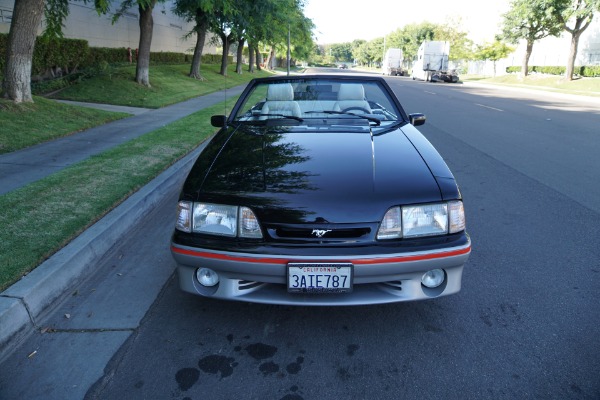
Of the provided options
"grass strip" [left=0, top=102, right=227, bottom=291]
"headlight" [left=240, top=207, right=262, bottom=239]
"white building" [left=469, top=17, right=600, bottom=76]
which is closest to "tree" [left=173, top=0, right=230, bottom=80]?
"grass strip" [left=0, top=102, right=227, bottom=291]

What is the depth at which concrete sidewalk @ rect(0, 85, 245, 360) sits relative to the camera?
2.83m

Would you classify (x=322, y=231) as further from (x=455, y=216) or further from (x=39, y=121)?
(x=39, y=121)

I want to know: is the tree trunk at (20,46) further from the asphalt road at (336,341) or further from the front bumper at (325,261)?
the front bumper at (325,261)

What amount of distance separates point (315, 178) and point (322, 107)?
1692 millimetres

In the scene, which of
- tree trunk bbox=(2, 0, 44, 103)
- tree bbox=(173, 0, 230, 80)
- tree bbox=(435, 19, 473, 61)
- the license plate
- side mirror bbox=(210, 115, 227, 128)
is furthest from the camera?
tree bbox=(435, 19, 473, 61)

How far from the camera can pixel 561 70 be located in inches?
1543

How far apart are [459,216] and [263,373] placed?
1419mm

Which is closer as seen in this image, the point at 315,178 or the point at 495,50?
the point at 315,178

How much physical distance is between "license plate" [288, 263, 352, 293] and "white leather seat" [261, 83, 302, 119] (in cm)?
203

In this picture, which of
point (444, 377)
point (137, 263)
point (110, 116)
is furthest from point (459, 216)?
point (110, 116)

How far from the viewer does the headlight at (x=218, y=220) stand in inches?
102

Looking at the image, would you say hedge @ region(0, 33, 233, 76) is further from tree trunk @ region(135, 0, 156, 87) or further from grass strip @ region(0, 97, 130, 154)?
grass strip @ region(0, 97, 130, 154)

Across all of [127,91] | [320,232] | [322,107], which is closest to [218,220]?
[320,232]

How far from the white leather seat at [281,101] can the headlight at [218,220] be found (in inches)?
69.8
